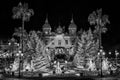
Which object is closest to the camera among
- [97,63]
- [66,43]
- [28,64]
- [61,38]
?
[28,64]

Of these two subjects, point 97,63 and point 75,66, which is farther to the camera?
point 75,66

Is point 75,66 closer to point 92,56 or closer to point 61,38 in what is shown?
point 92,56

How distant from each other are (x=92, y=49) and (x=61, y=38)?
56.7 meters

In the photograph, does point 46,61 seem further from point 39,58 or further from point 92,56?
point 92,56

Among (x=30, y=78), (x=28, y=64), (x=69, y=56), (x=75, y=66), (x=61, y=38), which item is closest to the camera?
(x=30, y=78)

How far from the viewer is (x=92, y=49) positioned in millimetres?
58938

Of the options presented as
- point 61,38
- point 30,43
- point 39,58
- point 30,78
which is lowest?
point 30,78

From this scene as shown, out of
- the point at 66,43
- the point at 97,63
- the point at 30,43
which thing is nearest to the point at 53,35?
the point at 66,43

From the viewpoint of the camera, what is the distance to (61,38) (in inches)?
4530

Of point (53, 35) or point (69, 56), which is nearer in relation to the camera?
point (69, 56)

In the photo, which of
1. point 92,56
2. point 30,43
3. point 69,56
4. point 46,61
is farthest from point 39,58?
point 69,56

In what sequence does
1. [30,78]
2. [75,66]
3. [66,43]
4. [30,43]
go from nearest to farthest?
1. [30,78]
2. [75,66]
3. [30,43]
4. [66,43]

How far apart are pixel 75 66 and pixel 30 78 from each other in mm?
20781

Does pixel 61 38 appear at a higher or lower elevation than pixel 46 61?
higher
